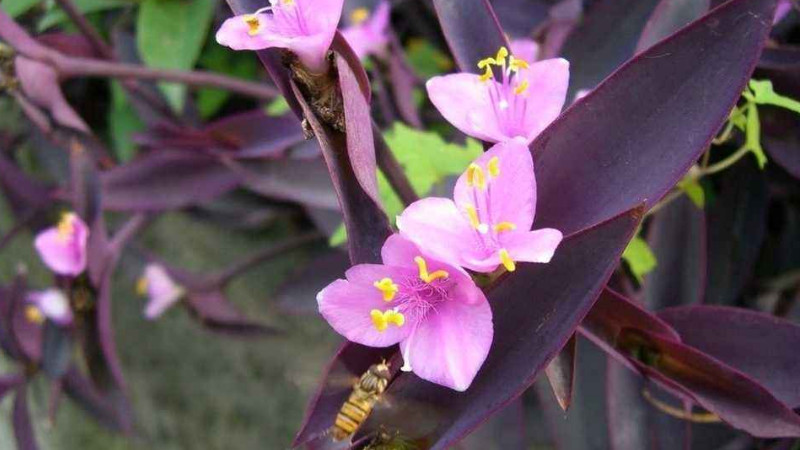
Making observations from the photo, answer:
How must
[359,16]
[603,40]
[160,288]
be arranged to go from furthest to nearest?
[160,288], [359,16], [603,40]

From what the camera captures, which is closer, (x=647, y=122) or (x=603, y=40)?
(x=647, y=122)

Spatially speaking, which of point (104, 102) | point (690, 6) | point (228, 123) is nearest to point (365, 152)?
point (690, 6)

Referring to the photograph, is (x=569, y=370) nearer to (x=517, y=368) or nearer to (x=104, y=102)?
(x=517, y=368)

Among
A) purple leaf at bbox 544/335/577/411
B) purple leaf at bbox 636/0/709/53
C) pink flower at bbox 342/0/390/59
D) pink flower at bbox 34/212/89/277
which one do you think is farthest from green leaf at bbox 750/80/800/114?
pink flower at bbox 34/212/89/277

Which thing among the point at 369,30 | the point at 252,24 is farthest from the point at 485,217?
the point at 369,30

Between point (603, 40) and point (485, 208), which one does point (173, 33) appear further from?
point (485, 208)

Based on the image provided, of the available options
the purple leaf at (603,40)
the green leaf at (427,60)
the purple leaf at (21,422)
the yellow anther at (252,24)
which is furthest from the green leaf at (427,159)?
the purple leaf at (21,422)

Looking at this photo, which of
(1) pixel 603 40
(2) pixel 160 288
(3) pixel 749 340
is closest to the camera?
(3) pixel 749 340
